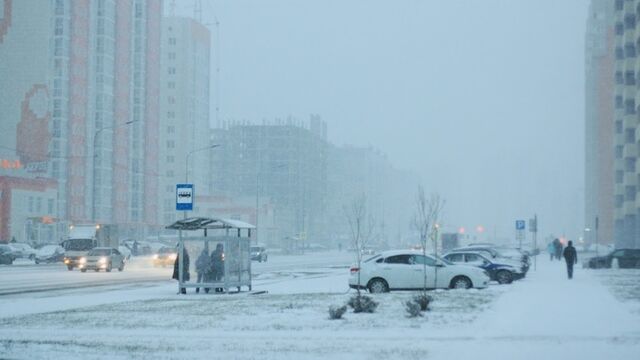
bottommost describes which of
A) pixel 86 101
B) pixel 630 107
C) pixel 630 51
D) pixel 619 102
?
pixel 630 107

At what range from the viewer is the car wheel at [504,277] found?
39.7m

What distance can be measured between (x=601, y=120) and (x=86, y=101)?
77737 mm

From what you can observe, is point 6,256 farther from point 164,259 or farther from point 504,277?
point 504,277

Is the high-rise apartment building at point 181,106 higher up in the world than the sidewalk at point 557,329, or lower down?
higher up

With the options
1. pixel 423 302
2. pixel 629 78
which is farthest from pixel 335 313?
pixel 629 78

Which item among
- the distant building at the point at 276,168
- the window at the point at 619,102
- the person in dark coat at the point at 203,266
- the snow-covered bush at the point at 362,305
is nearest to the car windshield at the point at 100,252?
the person in dark coat at the point at 203,266

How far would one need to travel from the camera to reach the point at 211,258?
32.4 m

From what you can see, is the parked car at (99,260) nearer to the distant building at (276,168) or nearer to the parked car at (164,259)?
the parked car at (164,259)

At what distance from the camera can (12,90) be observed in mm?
104500

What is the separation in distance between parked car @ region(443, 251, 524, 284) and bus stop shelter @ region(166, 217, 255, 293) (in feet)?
33.5

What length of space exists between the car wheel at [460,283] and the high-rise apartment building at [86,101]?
6721 centimetres

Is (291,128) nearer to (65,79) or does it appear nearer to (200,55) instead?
(200,55)

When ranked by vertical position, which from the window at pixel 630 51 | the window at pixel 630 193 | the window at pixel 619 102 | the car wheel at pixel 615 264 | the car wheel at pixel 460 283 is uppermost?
the window at pixel 630 51

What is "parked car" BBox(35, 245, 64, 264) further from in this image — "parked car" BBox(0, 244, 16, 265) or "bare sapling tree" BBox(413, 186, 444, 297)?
"bare sapling tree" BBox(413, 186, 444, 297)
